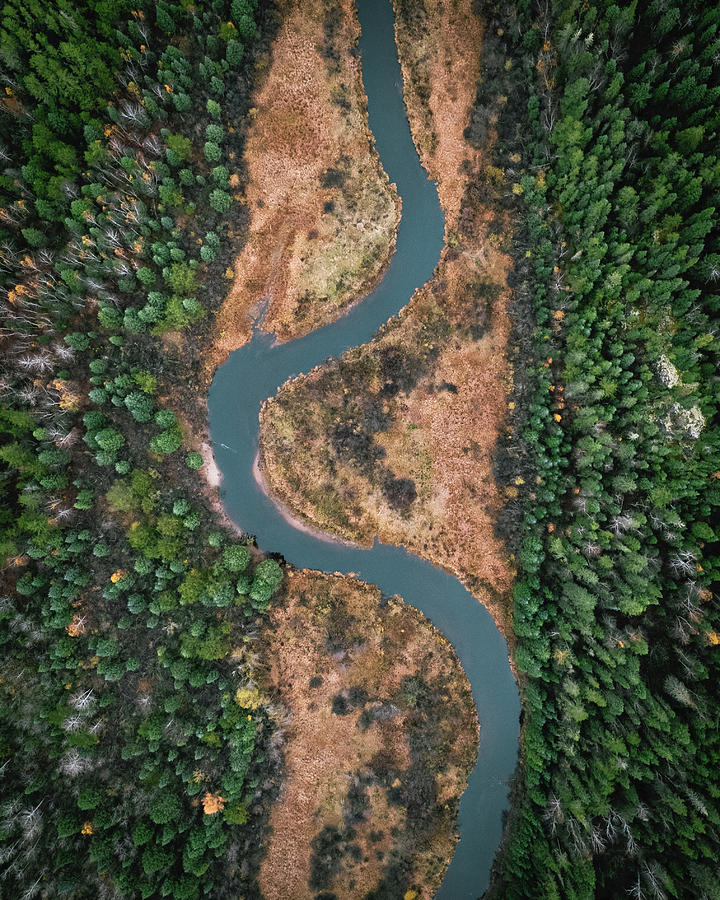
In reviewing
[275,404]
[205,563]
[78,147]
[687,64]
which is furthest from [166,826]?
[687,64]

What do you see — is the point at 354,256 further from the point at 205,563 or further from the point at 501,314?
the point at 205,563

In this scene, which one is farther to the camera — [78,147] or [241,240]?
[241,240]

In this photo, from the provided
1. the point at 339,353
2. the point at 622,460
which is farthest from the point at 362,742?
the point at 339,353

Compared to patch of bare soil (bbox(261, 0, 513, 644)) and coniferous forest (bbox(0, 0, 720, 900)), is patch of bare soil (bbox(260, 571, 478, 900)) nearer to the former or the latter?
coniferous forest (bbox(0, 0, 720, 900))

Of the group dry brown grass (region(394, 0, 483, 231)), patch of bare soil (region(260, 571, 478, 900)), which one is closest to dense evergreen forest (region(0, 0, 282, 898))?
patch of bare soil (region(260, 571, 478, 900))

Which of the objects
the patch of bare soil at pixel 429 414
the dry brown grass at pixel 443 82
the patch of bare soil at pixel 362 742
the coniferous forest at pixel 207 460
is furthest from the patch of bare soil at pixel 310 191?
the patch of bare soil at pixel 362 742

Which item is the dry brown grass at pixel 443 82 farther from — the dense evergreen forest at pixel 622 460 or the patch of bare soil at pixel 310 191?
A: the patch of bare soil at pixel 310 191

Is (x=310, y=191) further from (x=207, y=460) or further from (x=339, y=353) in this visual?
(x=207, y=460)
